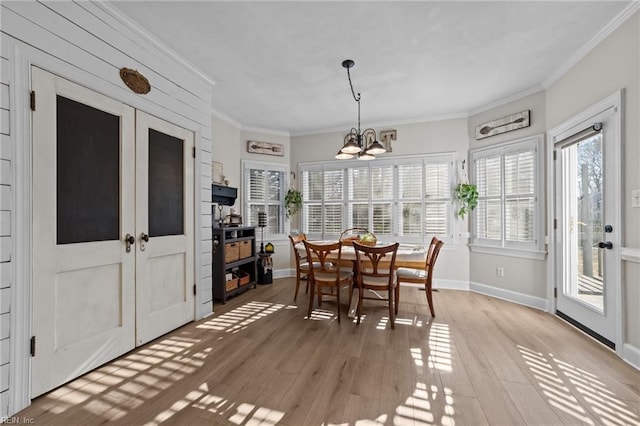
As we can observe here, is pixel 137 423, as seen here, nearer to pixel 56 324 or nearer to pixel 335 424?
pixel 56 324

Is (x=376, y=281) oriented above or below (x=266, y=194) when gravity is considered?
below

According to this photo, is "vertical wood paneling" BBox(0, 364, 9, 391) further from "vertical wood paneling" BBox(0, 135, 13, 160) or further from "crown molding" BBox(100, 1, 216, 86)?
"crown molding" BBox(100, 1, 216, 86)

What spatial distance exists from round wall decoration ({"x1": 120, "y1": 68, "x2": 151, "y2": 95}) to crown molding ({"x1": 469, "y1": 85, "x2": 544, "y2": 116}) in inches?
174

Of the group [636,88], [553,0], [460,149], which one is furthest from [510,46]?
[460,149]

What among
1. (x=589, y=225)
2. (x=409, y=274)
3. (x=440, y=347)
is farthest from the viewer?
(x=409, y=274)

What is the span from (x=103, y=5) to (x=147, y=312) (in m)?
2.58

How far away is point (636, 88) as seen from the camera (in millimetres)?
2182

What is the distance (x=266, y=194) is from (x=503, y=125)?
4032 mm

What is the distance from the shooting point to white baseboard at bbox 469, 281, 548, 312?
3504 mm

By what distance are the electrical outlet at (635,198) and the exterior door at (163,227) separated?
4.08 metres

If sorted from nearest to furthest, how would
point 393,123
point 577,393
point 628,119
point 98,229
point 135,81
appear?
point 577,393, point 98,229, point 628,119, point 135,81, point 393,123

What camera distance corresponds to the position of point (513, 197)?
3818 mm

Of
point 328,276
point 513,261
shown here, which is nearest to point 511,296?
point 513,261

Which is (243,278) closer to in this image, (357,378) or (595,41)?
(357,378)
